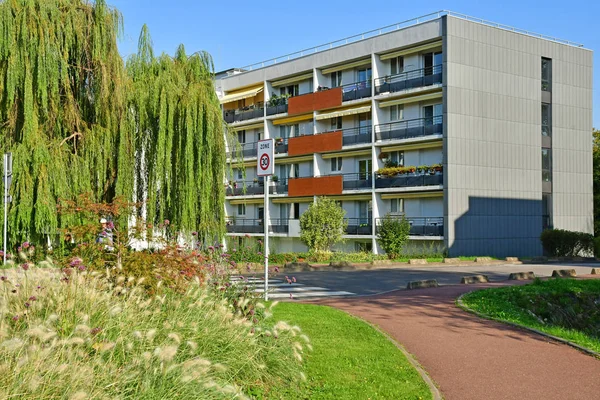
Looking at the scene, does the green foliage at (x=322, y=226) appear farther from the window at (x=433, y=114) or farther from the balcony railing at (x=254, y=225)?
the balcony railing at (x=254, y=225)

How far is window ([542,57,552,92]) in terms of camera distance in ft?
146

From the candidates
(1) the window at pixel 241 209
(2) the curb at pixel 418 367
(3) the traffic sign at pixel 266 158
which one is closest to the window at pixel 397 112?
(1) the window at pixel 241 209

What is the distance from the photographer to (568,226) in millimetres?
45500

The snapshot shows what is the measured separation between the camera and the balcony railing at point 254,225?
50.2m

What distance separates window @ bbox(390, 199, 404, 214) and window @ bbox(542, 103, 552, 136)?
33.8ft

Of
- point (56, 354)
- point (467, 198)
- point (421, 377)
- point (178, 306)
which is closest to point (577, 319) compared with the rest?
point (421, 377)

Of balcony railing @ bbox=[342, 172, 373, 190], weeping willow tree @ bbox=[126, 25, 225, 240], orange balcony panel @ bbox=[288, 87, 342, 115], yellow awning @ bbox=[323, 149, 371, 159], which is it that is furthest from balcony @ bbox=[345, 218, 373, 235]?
weeping willow tree @ bbox=[126, 25, 225, 240]

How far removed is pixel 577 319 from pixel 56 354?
47.2 feet

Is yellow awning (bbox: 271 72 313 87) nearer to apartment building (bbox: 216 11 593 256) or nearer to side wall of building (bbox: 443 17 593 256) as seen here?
apartment building (bbox: 216 11 593 256)

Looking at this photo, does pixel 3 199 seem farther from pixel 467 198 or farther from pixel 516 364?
pixel 467 198

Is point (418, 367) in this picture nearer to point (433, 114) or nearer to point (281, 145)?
point (433, 114)

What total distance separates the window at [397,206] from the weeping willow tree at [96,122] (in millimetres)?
22552

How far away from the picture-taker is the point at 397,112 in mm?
43500

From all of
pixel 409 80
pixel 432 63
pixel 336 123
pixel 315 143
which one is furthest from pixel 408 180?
pixel 336 123
